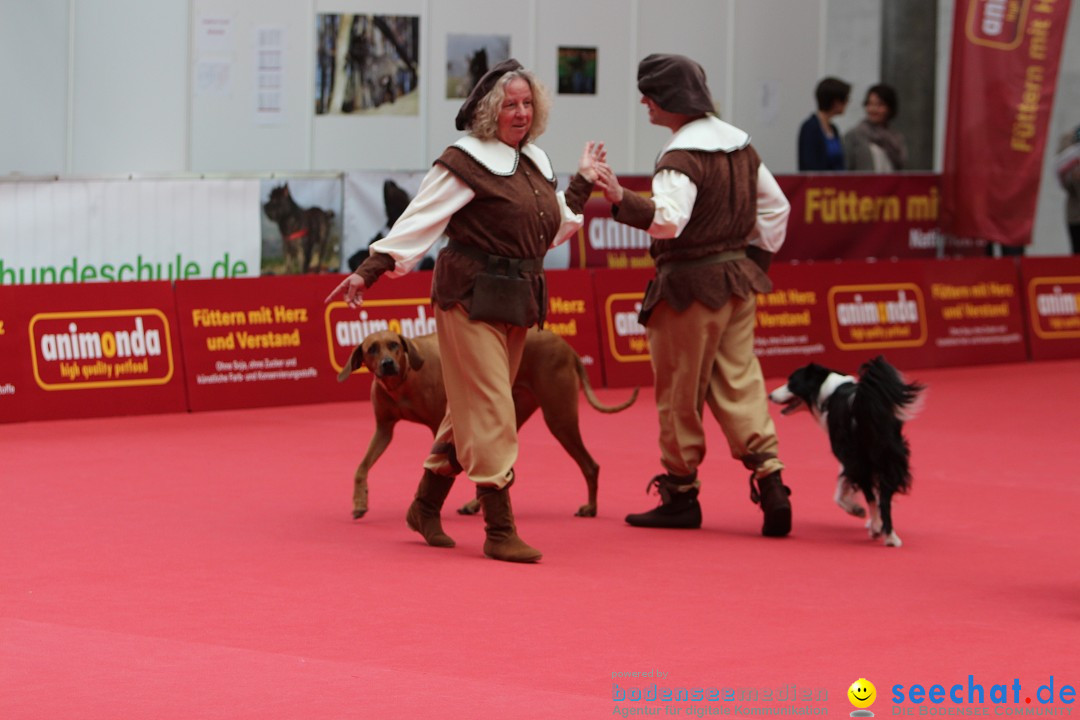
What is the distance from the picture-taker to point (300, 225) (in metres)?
13.0

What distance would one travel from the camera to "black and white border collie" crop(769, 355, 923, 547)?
7426mm

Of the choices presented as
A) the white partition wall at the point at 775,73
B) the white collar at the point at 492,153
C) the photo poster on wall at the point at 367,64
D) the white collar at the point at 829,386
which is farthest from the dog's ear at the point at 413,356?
the white partition wall at the point at 775,73

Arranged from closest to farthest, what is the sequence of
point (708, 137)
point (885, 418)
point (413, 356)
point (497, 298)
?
point (497, 298)
point (885, 418)
point (708, 137)
point (413, 356)

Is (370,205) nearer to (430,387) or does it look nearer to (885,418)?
(430,387)

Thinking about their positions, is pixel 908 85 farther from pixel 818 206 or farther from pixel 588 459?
pixel 588 459

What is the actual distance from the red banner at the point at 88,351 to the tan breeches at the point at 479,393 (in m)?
4.73

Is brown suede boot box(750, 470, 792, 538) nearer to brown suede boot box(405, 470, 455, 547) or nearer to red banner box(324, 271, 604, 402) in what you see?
brown suede boot box(405, 470, 455, 547)

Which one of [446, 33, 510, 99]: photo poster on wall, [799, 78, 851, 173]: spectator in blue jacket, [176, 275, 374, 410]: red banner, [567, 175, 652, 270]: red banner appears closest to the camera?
[176, 275, 374, 410]: red banner

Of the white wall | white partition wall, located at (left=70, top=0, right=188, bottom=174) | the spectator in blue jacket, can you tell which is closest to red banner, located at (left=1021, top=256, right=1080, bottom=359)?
the spectator in blue jacket

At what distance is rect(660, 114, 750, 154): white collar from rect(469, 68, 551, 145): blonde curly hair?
31.8 inches

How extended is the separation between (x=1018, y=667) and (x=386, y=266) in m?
2.88

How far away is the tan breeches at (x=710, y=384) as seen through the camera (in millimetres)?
7766

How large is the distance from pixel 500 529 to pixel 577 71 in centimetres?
999

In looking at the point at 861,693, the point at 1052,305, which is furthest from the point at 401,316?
the point at 861,693
